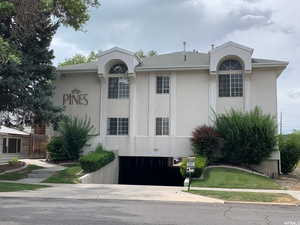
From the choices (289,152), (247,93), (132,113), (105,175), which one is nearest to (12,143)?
(132,113)

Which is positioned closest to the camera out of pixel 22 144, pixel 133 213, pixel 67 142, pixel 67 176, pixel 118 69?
pixel 133 213

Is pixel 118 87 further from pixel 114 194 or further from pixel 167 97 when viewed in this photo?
pixel 114 194

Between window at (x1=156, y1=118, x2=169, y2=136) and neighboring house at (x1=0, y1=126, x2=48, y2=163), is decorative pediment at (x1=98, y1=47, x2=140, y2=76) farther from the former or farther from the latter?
neighboring house at (x1=0, y1=126, x2=48, y2=163)

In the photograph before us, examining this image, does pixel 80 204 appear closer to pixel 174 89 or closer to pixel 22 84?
pixel 22 84

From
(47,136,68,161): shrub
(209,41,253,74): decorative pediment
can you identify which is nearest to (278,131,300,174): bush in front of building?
(209,41,253,74): decorative pediment

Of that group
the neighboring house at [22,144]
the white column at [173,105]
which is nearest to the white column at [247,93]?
the white column at [173,105]

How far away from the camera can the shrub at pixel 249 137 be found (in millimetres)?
22609

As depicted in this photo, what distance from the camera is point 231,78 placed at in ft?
82.5

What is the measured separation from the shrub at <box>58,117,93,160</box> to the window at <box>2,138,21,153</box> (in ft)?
27.6

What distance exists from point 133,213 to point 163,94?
16.4m

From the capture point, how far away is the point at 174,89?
84.7 feet

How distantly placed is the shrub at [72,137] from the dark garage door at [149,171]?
10.9 feet

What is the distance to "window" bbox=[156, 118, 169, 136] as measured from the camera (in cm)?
2581

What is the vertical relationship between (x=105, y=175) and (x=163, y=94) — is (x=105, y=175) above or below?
below
